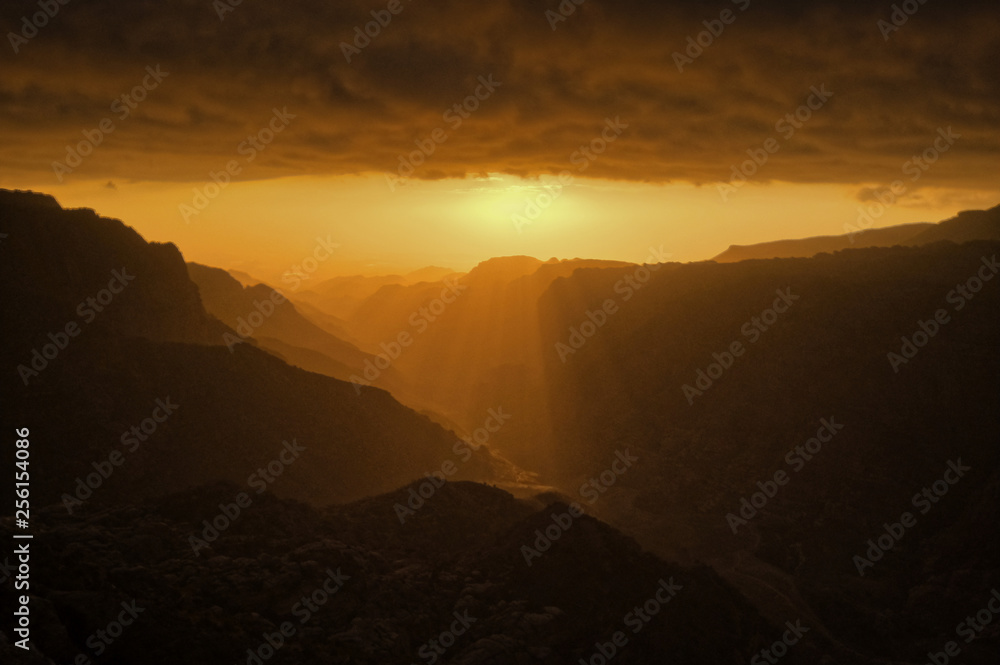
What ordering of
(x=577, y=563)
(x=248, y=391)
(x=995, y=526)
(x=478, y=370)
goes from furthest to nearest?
(x=478, y=370), (x=248, y=391), (x=995, y=526), (x=577, y=563)

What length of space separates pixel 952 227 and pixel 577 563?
355 ft

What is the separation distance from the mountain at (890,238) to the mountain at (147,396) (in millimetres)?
84173

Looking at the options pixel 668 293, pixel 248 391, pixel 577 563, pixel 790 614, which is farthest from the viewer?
pixel 668 293

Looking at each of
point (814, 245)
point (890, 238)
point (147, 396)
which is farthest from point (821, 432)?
point (814, 245)

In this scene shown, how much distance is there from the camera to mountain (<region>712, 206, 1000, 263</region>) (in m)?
99.2

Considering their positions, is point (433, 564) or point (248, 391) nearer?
point (433, 564)

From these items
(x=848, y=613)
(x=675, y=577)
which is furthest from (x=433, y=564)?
(x=848, y=613)

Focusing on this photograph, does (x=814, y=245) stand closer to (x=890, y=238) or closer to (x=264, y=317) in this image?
(x=890, y=238)

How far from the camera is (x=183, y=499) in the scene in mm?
27438

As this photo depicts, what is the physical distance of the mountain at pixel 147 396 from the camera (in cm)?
4134

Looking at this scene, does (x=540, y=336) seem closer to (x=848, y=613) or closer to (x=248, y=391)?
(x=248, y=391)

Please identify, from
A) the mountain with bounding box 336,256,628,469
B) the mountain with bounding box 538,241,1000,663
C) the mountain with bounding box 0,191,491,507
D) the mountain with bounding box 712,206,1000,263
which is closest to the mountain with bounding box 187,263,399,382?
the mountain with bounding box 336,256,628,469

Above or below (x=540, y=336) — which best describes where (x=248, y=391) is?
above

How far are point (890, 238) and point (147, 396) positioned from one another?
148 metres
